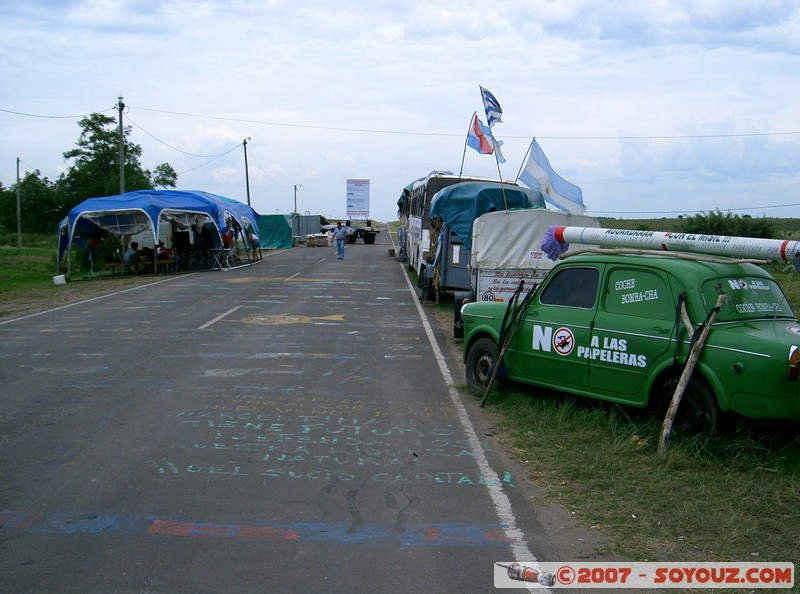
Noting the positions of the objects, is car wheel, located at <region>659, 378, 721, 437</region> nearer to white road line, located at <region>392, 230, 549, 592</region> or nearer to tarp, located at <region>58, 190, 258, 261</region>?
white road line, located at <region>392, 230, 549, 592</region>

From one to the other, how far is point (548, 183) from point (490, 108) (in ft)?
10.0

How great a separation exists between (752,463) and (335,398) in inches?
178

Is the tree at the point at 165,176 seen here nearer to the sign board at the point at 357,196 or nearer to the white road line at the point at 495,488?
the sign board at the point at 357,196

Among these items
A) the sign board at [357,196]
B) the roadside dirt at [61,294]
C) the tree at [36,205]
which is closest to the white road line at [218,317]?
the roadside dirt at [61,294]

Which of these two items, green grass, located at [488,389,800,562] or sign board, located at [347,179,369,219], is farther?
sign board, located at [347,179,369,219]

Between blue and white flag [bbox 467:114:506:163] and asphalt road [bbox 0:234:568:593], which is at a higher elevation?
blue and white flag [bbox 467:114:506:163]

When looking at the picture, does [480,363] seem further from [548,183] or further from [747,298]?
[548,183]

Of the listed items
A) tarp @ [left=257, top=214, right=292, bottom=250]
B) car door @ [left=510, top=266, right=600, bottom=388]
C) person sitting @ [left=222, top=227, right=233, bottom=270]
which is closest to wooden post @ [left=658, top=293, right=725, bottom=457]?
car door @ [left=510, top=266, right=600, bottom=388]

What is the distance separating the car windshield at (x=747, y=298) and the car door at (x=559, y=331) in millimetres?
1218

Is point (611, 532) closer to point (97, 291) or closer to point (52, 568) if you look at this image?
point (52, 568)

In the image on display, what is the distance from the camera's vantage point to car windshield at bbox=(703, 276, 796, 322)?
6.68 m

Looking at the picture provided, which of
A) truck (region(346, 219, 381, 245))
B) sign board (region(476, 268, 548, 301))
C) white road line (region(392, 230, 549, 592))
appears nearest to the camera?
white road line (region(392, 230, 549, 592))

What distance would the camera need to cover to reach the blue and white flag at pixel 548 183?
15.7 m

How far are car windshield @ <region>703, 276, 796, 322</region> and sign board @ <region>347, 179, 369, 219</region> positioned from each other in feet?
187
